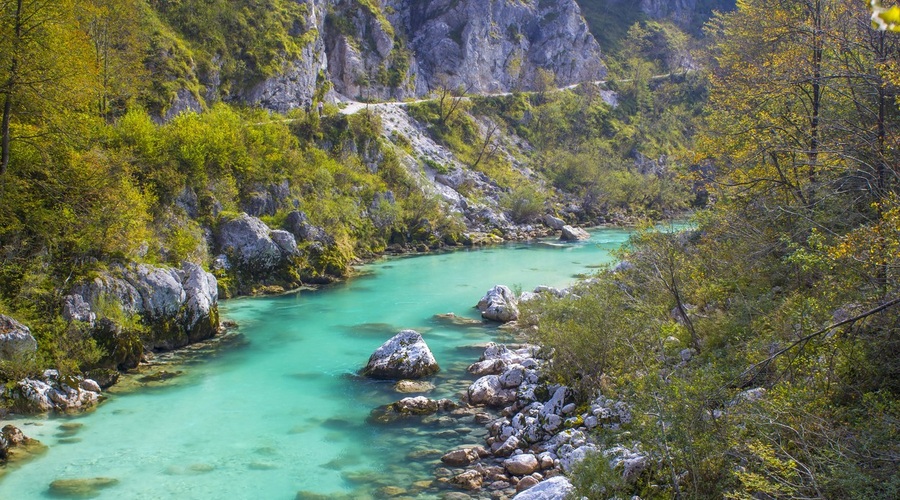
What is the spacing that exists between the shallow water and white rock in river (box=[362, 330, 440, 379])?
430 mm

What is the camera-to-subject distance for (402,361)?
665 inches

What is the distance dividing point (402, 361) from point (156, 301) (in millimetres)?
8680

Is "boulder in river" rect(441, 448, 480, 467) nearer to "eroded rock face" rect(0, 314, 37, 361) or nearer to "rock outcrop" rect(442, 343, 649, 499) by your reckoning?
"rock outcrop" rect(442, 343, 649, 499)

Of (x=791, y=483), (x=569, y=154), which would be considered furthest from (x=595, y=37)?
(x=791, y=483)

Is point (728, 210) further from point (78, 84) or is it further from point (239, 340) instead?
point (78, 84)

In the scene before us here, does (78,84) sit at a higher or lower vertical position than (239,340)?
higher

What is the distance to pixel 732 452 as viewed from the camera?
7.08 m

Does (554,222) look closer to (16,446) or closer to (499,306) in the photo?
(499,306)

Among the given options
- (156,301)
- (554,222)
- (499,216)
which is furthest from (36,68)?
(554,222)

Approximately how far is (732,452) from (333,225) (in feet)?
102

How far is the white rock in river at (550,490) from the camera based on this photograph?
8.86 meters

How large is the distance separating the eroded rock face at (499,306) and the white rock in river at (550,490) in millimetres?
13351

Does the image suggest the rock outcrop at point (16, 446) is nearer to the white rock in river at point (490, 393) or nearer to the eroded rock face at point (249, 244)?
the white rock in river at point (490, 393)

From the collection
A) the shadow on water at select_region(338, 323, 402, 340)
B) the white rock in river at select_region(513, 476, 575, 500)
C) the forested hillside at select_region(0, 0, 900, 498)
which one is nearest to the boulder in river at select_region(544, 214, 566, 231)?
the forested hillside at select_region(0, 0, 900, 498)
